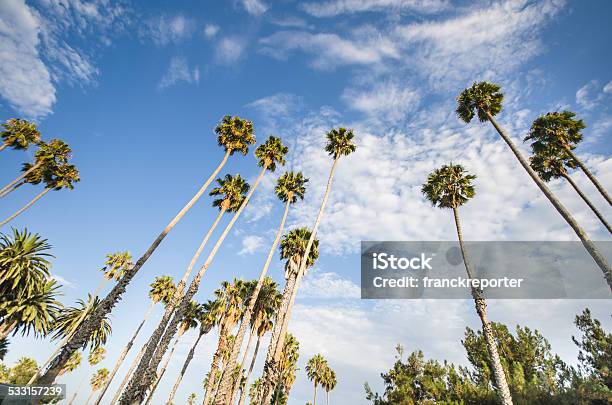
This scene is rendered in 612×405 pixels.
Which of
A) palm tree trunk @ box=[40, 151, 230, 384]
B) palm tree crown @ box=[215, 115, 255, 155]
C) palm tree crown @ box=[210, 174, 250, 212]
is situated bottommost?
palm tree trunk @ box=[40, 151, 230, 384]

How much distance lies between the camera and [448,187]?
24844 millimetres

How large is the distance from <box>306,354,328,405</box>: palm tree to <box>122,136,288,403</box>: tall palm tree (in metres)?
40.4

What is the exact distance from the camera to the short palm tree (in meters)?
17.1

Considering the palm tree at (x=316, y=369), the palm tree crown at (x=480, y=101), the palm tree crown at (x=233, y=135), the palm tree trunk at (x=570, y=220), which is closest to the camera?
the palm tree trunk at (x=570, y=220)

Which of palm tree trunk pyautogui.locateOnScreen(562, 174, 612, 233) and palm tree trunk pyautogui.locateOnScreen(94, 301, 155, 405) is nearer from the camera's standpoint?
palm tree trunk pyautogui.locateOnScreen(562, 174, 612, 233)

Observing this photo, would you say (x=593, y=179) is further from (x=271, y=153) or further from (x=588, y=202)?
(x=271, y=153)

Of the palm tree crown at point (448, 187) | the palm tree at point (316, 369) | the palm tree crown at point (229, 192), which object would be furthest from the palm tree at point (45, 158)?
the palm tree at point (316, 369)

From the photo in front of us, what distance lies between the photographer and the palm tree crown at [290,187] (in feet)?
98.1

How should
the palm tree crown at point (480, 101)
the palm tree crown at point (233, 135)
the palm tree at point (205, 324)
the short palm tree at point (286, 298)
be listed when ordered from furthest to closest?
the palm tree at point (205, 324)
the palm tree crown at point (233, 135)
the palm tree crown at point (480, 101)
the short palm tree at point (286, 298)

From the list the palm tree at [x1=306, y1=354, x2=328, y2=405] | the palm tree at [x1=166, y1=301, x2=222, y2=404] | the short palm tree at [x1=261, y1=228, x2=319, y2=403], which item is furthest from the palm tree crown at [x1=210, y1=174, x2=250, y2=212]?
the palm tree at [x1=306, y1=354, x2=328, y2=405]

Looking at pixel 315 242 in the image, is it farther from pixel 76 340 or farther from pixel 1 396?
pixel 1 396

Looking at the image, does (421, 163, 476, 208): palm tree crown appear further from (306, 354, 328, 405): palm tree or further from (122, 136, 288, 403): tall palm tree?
(306, 354, 328, 405): palm tree

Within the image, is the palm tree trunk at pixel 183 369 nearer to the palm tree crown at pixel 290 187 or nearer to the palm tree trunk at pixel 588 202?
the palm tree crown at pixel 290 187

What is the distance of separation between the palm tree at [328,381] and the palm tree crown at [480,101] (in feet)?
169
